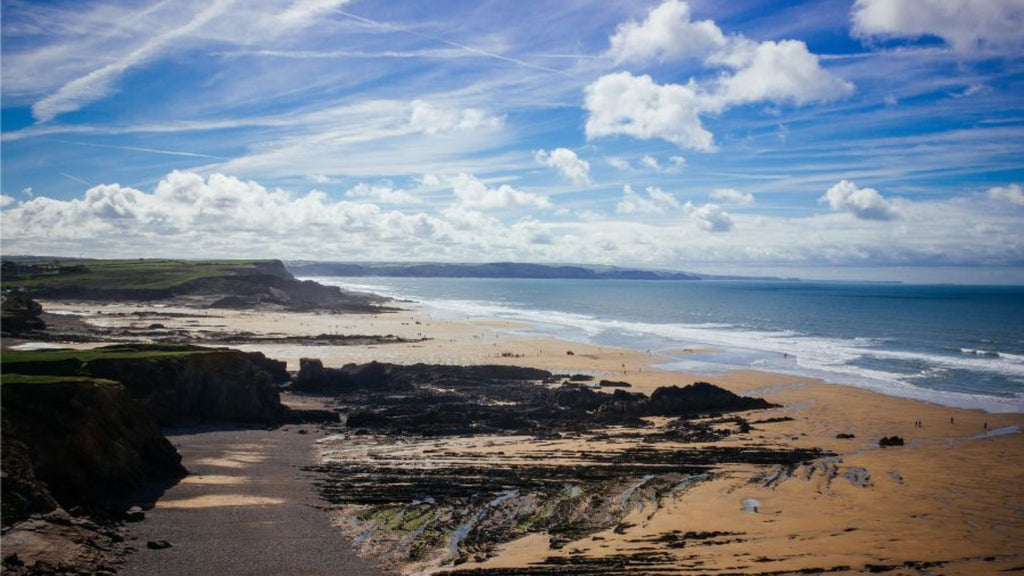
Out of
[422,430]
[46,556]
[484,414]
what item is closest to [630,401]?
[484,414]

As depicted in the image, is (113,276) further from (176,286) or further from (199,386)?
(199,386)

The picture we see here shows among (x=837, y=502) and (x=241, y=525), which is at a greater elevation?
(x=241, y=525)

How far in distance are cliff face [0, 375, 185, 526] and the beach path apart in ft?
4.58

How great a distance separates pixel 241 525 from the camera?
1741cm

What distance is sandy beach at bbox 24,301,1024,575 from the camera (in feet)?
53.1

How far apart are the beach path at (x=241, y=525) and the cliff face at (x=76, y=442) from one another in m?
1.40

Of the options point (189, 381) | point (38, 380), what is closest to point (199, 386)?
point (189, 381)

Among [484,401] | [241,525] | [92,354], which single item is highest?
[92,354]

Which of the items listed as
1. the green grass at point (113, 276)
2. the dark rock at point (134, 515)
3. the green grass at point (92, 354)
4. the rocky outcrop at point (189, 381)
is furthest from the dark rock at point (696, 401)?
the green grass at point (113, 276)

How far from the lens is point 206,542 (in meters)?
16.1

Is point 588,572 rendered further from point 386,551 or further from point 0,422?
point 0,422

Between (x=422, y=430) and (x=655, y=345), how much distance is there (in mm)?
46085

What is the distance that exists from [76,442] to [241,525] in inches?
215

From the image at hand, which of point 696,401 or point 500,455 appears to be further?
point 696,401
